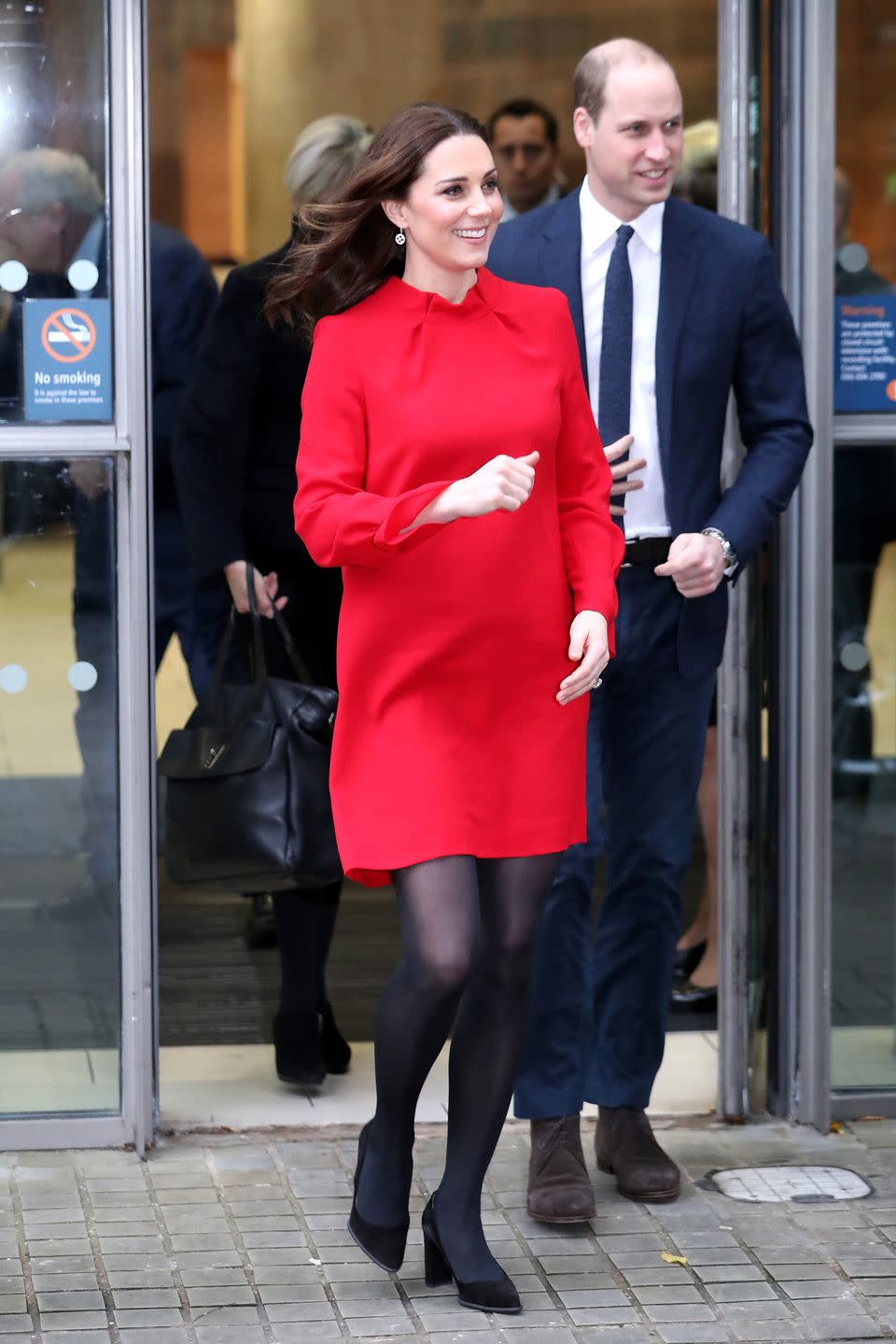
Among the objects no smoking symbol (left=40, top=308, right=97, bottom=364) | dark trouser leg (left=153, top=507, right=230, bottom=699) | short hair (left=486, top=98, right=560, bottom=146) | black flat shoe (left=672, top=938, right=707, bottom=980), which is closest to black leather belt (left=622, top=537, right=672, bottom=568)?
no smoking symbol (left=40, top=308, right=97, bottom=364)

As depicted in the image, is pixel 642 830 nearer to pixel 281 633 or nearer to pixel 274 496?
pixel 281 633

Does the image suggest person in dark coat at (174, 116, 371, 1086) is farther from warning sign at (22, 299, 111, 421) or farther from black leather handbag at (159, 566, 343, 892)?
warning sign at (22, 299, 111, 421)

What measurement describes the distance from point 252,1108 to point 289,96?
12.5 m

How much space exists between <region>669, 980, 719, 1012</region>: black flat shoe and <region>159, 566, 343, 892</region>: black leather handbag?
142 centimetres

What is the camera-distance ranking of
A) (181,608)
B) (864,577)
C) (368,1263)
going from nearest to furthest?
1. (368,1263)
2. (864,577)
3. (181,608)

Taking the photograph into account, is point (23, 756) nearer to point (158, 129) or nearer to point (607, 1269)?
point (607, 1269)

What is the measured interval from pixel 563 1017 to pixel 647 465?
3.51 ft

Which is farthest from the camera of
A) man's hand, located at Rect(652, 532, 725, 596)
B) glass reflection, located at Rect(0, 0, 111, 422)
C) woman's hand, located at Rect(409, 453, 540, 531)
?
glass reflection, located at Rect(0, 0, 111, 422)

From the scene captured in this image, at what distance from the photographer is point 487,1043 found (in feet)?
11.9

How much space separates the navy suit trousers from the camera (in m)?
4.12

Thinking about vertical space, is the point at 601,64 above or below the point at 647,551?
above

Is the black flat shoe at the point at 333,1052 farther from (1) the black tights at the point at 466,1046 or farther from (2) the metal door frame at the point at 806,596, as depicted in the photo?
(1) the black tights at the point at 466,1046

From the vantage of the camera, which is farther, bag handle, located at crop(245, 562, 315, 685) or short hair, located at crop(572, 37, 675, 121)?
bag handle, located at crop(245, 562, 315, 685)

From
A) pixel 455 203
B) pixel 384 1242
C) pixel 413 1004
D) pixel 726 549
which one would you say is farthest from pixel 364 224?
pixel 384 1242
